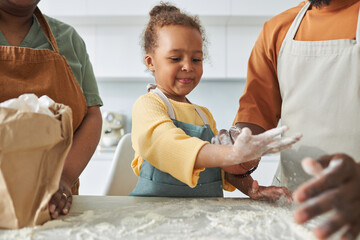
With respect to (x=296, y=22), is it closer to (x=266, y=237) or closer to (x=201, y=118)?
(x=201, y=118)

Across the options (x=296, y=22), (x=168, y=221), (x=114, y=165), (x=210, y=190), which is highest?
(x=296, y=22)

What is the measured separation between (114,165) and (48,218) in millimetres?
708

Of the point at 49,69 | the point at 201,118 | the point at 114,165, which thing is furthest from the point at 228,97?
the point at 49,69

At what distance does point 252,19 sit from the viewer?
108 inches

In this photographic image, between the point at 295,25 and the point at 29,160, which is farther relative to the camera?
the point at 295,25

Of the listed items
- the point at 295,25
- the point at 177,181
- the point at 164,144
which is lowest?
the point at 177,181

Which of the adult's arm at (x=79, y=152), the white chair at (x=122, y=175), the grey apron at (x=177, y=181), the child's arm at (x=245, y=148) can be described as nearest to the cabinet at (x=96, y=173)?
the white chair at (x=122, y=175)

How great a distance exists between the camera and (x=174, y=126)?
0.84 m

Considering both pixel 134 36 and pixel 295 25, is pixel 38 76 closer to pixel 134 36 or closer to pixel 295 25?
pixel 295 25

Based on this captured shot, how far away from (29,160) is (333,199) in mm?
477

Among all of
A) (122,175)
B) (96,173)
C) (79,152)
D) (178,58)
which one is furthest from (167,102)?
(96,173)

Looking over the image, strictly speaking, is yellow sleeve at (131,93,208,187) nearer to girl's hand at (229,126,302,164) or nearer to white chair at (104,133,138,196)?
girl's hand at (229,126,302,164)

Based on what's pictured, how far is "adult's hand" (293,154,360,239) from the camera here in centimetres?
44

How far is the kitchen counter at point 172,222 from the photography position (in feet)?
1.98
